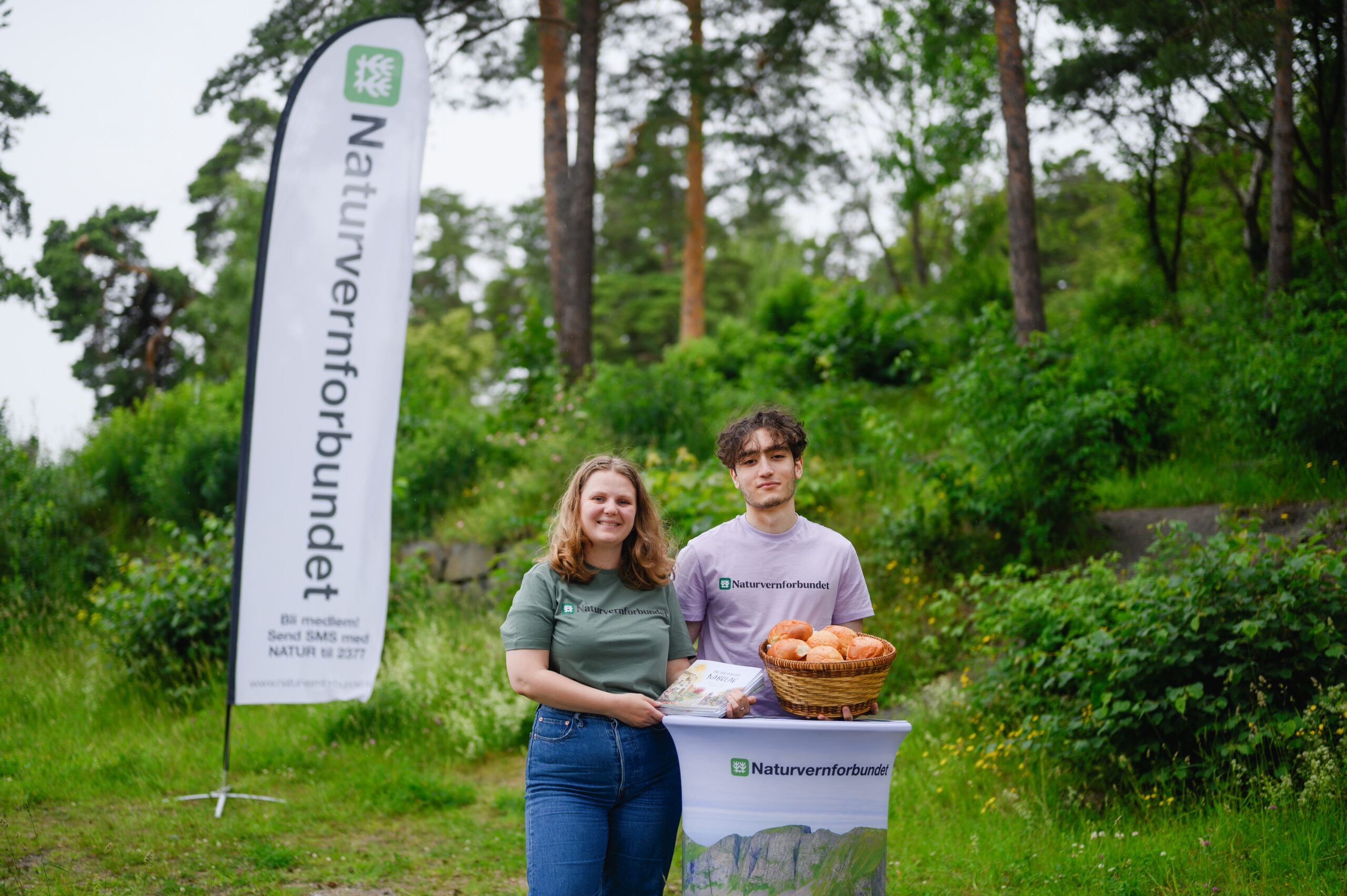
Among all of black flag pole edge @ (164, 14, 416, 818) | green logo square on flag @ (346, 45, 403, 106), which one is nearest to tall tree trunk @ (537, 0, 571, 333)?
green logo square on flag @ (346, 45, 403, 106)

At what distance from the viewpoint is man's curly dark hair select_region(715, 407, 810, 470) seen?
2.90 metres

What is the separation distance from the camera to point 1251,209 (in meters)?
14.1

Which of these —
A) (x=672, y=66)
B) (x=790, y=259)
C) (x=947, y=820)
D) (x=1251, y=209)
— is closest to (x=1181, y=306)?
(x=1251, y=209)

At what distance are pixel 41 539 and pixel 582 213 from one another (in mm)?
7595

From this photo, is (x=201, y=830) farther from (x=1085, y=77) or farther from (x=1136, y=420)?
(x=1085, y=77)

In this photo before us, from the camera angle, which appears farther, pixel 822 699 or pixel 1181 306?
pixel 1181 306

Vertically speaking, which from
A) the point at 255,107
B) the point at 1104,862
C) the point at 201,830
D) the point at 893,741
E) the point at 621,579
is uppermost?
the point at 255,107

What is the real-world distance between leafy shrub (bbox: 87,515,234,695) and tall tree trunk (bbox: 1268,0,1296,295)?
10.9 meters

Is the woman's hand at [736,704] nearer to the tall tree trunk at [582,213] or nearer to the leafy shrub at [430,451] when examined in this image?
the leafy shrub at [430,451]

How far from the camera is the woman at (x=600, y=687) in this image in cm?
258

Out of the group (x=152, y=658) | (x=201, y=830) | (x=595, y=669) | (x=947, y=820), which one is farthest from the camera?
(x=152, y=658)

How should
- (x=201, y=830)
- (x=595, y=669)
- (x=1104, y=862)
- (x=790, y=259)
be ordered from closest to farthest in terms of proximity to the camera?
(x=595, y=669) < (x=1104, y=862) < (x=201, y=830) < (x=790, y=259)

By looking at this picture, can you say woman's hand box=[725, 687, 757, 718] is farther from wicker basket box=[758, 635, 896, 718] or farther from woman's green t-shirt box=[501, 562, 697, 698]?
woman's green t-shirt box=[501, 562, 697, 698]

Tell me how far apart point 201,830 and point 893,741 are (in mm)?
4565
